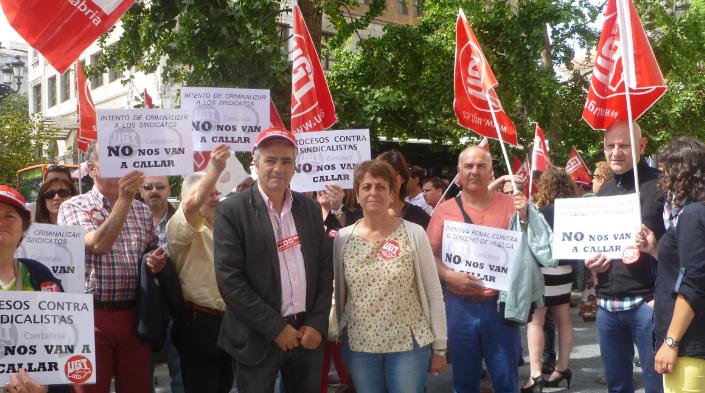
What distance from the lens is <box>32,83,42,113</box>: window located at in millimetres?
48469

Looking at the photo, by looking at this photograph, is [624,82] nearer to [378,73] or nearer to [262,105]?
[262,105]

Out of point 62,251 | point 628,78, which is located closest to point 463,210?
point 628,78

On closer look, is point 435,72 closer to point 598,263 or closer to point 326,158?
point 326,158

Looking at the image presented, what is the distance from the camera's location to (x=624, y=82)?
5281mm

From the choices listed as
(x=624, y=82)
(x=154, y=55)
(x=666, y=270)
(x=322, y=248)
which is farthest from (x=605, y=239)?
(x=154, y=55)

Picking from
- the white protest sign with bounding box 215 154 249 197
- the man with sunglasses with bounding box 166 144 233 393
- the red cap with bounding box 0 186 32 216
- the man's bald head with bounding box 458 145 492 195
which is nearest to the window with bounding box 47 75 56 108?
the white protest sign with bounding box 215 154 249 197

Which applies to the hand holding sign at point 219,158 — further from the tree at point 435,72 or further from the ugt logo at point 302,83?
the tree at point 435,72

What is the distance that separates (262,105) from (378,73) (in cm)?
872

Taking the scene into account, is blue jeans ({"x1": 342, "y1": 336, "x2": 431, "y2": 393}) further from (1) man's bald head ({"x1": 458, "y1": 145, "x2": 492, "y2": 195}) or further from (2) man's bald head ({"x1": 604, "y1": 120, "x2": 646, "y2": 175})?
(2) man's bald head ({"x1": 604, "y1": 120, "x2": 646, "y2": 175})

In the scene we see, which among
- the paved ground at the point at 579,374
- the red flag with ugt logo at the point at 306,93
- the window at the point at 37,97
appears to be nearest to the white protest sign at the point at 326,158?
the red flag with ugt logo at the point at 306,93

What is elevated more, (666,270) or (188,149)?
(188,149)

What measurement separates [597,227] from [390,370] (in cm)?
164

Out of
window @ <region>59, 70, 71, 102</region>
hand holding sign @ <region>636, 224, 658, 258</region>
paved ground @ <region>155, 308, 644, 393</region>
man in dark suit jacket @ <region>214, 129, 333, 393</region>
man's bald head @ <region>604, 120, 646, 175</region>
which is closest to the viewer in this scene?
man in dark suit jacket @ <region>214, 129, 333, 393</region>

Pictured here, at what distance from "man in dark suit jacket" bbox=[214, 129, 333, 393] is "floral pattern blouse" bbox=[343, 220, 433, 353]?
18 centimetres
